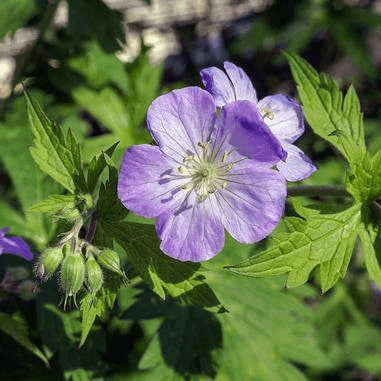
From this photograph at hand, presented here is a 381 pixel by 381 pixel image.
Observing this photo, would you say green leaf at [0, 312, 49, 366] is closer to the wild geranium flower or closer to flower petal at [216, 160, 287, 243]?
the wild geranium flower

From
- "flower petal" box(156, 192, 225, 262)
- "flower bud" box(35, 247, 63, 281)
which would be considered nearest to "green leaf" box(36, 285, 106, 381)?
"flower bud" box(35, 247, 63, 281)

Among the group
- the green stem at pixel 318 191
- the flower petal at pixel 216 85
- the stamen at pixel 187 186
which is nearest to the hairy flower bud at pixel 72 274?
the stamen at pixel 187 186

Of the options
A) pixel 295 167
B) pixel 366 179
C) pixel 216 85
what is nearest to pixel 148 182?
pixel 216 85

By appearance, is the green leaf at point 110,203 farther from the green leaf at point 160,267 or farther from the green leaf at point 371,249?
the green leaf at point 371,249

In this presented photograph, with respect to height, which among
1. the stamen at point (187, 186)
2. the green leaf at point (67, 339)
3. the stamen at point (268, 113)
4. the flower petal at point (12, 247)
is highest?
the stamen at point (268, 113)

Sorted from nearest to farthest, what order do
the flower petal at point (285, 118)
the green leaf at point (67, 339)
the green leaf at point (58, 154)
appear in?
1. the green leaf at point (58, 154)
2. the flower petal at point (285, 118)
3. the green leaf at point (67, 339)

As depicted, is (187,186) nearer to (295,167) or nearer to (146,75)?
(295,167)
